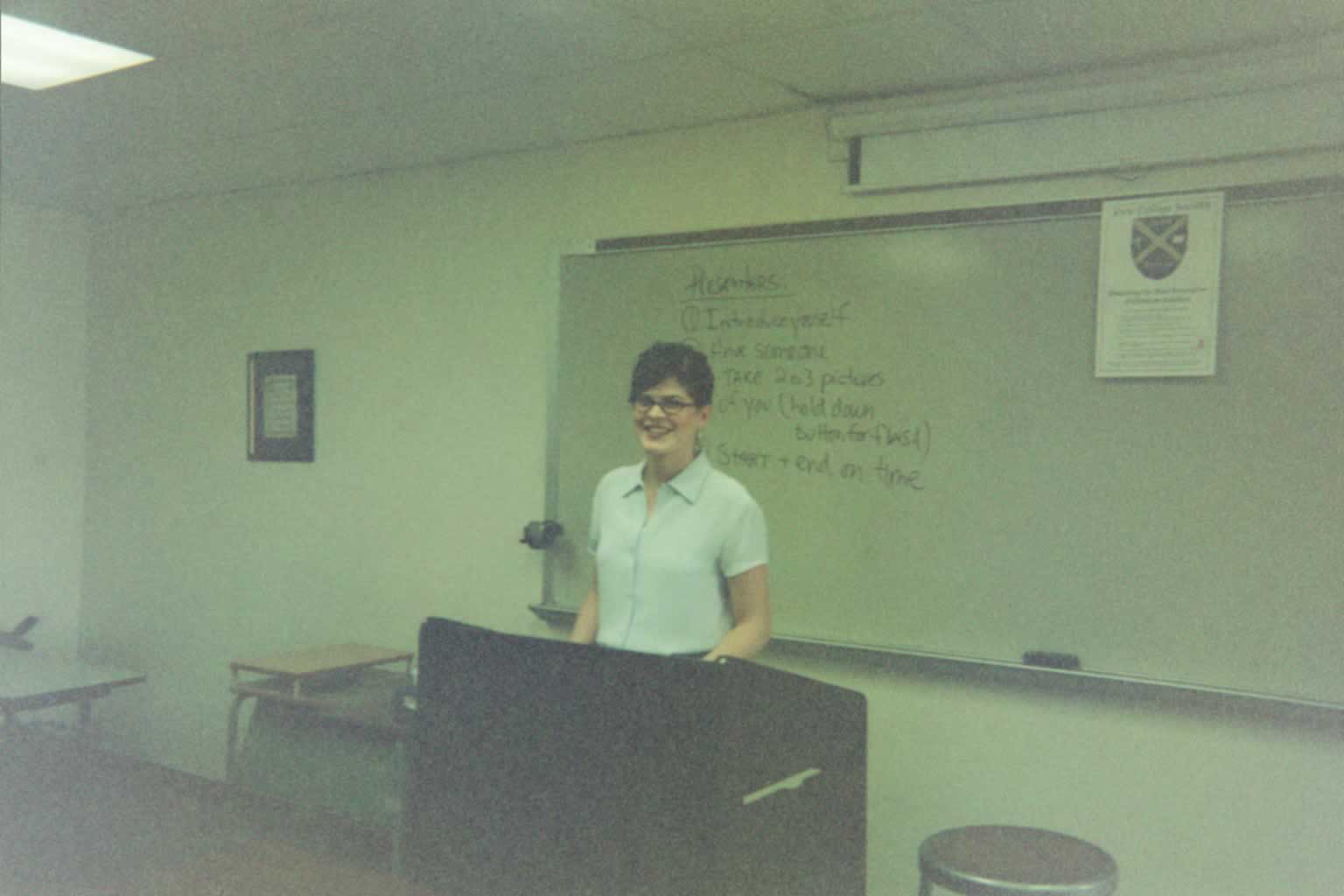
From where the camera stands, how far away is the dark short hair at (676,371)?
83.8 inches

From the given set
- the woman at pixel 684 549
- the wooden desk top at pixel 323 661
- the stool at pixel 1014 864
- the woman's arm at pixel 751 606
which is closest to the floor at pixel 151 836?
the wooden desk top at pixel 323 661

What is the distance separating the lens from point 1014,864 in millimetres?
2037

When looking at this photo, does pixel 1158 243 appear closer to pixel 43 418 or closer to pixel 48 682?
pixel 48 682

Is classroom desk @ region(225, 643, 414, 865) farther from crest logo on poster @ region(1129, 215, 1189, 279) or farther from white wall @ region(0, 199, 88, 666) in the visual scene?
crest logo on poster @ region(1129, 215, 1189, 279)

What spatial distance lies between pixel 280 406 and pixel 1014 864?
2937mm

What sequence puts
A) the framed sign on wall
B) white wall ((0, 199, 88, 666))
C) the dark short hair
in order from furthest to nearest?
1. white wall ((0, 199, 88, 666))
2. the framed sign on wall
3. the dark short hair

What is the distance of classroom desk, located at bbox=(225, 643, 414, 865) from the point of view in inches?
119

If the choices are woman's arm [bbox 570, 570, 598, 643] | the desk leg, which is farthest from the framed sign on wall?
woman's arm [bbox 570, 570, 598, 643]

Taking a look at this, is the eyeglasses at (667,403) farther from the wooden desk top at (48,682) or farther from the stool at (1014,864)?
the wooden desk top at (48,682)

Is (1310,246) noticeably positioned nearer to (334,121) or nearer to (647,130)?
(647,130)

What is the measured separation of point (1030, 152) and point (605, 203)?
1193 mm

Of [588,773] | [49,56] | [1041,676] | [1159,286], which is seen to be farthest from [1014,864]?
[49,56]

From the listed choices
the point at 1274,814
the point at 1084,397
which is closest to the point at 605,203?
the point at 1084,397

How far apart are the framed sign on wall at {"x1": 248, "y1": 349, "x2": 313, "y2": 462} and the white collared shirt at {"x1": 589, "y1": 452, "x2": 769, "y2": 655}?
6.79ft
